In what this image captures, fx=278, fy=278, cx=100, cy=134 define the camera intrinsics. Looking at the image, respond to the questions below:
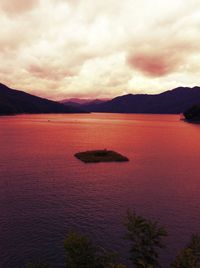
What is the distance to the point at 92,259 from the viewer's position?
29.9m

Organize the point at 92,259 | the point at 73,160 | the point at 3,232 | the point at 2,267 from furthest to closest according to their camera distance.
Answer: the point at 73,160 < the point at 3,232 < the point at 2,267 < the point at 92,259

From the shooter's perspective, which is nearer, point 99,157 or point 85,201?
point 85,201

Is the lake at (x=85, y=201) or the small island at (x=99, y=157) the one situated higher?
the small island at (x=99, y=157)

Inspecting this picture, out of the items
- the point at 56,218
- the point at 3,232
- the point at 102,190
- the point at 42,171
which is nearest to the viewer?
the point at 3,232

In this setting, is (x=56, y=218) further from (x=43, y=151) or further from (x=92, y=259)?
(x=43, y=151)

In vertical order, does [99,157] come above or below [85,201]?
above

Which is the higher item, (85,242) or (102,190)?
(85,242)

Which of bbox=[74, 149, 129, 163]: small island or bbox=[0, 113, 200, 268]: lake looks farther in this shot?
bbox=[74, 149, 129, 163]: small island

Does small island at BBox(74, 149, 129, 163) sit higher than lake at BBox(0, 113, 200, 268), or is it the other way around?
small island at BBox(74, 149, 129, 163)

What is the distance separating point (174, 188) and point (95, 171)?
30.5 metres

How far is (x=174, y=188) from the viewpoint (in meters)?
81.6

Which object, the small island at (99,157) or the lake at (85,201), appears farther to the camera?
the small island at (99,157)

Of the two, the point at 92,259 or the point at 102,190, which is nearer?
the point at 92,259

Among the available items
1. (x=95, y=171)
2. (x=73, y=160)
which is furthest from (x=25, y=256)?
(x=73, y=160)
